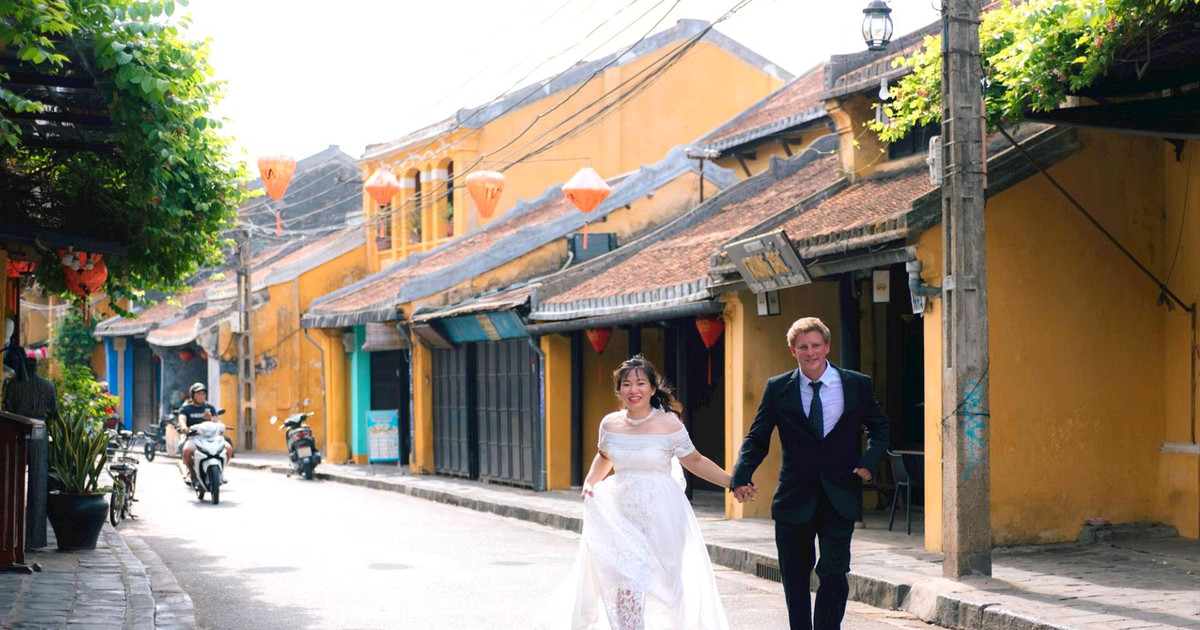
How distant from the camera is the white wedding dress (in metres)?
7.34

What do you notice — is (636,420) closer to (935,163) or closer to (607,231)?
→ (935,163)

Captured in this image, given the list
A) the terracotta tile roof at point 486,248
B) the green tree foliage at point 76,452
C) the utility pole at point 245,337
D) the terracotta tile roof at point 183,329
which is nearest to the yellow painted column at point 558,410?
the terracotta tile roof at point 486,248

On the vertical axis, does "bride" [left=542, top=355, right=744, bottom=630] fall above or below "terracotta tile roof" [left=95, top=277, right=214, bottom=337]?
below

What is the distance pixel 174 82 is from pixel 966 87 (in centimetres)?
567

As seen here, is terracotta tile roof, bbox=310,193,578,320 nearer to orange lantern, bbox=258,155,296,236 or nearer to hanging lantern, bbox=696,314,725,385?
orange lantern, bbox=258,155,296,236

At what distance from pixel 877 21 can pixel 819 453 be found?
8.48m

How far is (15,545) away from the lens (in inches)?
420

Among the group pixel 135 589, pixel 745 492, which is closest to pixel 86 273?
pixel 135 589

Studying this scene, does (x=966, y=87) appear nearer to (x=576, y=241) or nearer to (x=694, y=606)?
(x=694, y=606)

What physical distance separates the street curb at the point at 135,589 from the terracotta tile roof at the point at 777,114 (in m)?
12.2

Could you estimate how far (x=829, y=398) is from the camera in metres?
7.08

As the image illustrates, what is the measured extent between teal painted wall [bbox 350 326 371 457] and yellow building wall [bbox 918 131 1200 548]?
62.3 ft

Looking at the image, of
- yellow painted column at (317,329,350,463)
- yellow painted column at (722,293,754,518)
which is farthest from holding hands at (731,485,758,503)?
yellow painted column at (317,329,350,463)

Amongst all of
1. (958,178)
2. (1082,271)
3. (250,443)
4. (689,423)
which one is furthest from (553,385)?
(250,443)
